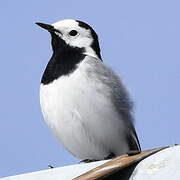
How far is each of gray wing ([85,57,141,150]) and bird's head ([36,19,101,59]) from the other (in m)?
0.32

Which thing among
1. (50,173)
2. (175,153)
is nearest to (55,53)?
(50,173)

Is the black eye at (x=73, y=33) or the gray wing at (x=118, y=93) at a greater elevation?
the black eye at (x=73, y=33)

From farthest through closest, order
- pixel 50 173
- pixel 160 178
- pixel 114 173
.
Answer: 1. pixel 50 173
2. pixel 114 173
3. pixel 160 178

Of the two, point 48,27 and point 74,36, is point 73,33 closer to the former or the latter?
point 74,36

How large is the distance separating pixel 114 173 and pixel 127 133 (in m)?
3.26

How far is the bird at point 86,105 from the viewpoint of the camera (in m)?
4.85

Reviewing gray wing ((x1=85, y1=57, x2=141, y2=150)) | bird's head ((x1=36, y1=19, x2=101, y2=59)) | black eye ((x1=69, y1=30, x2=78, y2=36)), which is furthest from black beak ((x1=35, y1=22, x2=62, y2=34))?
gray wing ((x1=85, y1=57, x2=141, y2=150))

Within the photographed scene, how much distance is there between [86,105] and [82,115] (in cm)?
9

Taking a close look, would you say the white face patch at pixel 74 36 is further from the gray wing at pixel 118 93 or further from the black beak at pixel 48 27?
the gray wing at pixel 118 93

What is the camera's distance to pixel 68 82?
16.0 feet

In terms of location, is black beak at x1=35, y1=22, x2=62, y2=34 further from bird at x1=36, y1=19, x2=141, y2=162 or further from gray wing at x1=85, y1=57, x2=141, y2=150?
gray wing at x1=85, y1=57, x2=141, y2=150

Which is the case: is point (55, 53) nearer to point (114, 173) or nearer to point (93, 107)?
point (93, 107)

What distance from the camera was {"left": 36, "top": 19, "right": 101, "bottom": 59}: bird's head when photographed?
5547 mm

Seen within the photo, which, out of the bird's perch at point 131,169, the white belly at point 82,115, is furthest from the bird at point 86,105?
the bird's perch at point 131,169
